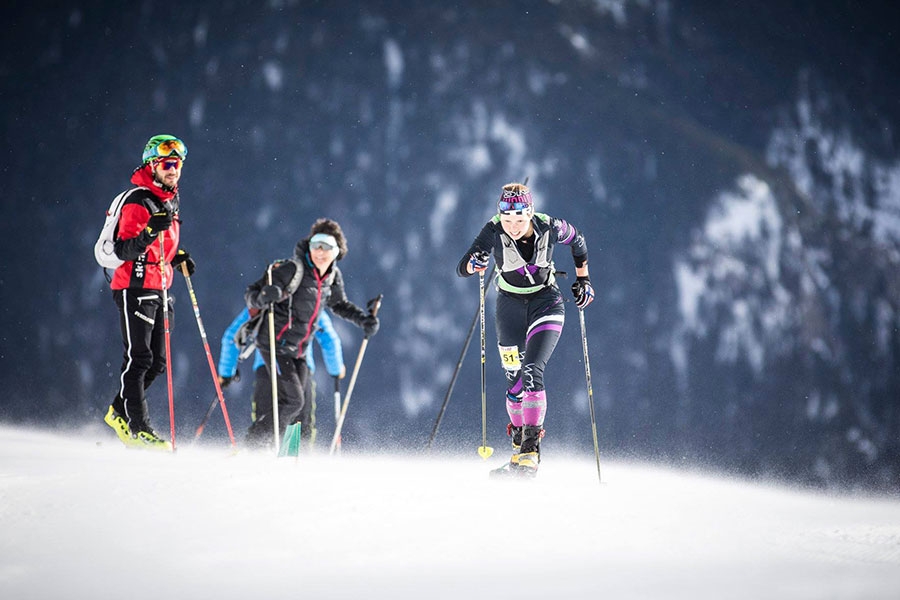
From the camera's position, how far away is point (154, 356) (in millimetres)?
4758

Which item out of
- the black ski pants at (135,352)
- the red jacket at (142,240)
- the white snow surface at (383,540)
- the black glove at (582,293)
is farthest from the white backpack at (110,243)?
the black glove at (582,293)

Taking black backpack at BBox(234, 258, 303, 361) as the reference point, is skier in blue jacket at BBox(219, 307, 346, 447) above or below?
below

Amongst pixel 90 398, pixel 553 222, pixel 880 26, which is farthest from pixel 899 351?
pixel 90 398

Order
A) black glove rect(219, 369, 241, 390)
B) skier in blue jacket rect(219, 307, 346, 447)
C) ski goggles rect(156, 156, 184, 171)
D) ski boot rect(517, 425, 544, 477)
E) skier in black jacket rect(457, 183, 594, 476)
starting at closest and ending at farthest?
ski boot rect(517, 425, 544, 477) → skier in black jacket rect(457, 183, 594, 476) → ski goggles rect(156, 156, 184, 171) → skier in blue jacket rect(219, 307, 346, 447) → black glove rect(219, 369, 241, 390)

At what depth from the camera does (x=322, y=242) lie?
16.5ft

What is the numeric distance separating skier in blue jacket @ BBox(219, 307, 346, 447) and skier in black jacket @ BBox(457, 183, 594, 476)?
3.94ft

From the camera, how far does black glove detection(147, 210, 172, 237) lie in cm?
443

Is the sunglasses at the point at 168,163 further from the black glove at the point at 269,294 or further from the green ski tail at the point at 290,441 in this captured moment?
the green ski tail at the point at 290,441

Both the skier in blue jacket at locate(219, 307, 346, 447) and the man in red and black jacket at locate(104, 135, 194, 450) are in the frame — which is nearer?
the man in red and black jacket at locate(104, 135, 194, 450)

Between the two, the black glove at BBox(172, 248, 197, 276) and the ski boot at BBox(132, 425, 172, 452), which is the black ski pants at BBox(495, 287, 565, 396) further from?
the ski boot at BBox(132, 425, 172, 452)

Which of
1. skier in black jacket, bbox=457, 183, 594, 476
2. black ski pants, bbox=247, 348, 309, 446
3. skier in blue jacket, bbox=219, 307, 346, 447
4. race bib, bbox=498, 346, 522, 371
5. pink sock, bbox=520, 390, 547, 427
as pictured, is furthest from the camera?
skier in blue jacket, bbox=219, 307, 346, 447

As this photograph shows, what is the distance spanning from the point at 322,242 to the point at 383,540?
250cm

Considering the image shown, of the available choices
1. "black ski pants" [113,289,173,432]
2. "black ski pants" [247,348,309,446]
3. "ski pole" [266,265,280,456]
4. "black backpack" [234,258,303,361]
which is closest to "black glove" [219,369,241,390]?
"black backpack" [234,258,303,361]

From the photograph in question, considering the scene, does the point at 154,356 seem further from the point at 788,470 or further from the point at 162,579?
the point at 788,470
